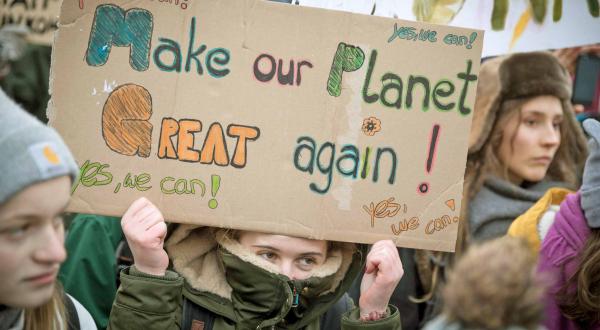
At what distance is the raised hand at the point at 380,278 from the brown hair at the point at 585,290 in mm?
711

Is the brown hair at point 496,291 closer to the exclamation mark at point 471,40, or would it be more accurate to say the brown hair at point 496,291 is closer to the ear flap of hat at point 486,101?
the exclamation mark at point 471,40

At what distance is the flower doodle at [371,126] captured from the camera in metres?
2.61

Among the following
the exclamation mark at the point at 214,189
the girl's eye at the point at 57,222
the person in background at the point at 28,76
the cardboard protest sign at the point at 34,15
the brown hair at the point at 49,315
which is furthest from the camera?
the person in background at the point at 28,76

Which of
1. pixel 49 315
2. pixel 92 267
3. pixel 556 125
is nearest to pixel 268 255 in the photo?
pixel 49 315

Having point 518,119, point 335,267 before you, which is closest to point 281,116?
Answer: point 335,267

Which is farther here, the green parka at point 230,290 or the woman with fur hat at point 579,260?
the woman with fur hat at point 579,260

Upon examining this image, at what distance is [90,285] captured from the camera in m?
3.45

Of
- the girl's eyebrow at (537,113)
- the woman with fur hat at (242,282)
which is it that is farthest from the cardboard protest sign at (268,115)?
the girl's eyebrow at (537,113)

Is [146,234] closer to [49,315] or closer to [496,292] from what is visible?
[49,315]

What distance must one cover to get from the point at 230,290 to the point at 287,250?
10.9 inches

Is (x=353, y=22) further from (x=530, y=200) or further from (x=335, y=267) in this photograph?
(x=530, y=200)

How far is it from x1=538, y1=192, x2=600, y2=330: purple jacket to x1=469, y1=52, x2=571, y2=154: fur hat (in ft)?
4.60

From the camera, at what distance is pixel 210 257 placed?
9.39 feet

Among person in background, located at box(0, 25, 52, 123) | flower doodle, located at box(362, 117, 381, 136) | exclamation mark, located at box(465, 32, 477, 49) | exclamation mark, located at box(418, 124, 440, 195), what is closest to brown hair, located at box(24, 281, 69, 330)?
flower doodle, located at box(362, 117, 381, 136)
